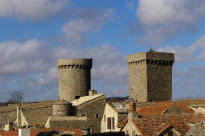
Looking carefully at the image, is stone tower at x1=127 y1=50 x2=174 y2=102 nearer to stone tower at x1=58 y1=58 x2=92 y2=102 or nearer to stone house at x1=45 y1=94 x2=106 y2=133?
stone house at x1=45 y1=94 x2=106 y2=133

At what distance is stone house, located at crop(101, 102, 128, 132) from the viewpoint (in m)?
38.8

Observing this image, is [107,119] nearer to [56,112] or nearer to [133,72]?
[56,112]

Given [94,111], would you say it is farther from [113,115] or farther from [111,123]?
[113,115]

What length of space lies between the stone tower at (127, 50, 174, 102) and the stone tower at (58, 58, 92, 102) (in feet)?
32.9

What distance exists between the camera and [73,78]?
6019cm

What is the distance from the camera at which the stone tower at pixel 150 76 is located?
167 ft

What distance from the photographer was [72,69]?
6044cm

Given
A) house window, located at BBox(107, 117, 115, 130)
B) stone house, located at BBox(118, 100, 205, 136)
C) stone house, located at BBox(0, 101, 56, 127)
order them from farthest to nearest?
stone house, located at BBox(0, 101, 56, 127), house window, located at BBox(107, 117, 115, 130), stone house, located at BBox(118, 100, 205, 136)

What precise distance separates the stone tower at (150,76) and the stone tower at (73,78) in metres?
10.0

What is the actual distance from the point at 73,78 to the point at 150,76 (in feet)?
48.4

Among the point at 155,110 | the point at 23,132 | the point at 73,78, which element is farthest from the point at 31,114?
the point at 23,132

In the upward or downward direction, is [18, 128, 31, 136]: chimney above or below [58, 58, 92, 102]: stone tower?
below

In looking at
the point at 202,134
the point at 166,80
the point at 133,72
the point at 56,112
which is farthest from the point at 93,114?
the point at 202,134

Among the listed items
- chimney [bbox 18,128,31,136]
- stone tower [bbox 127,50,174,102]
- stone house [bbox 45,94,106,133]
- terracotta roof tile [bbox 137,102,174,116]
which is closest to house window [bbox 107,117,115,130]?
terracotta roof tile [bbox 137,102,174,116]
